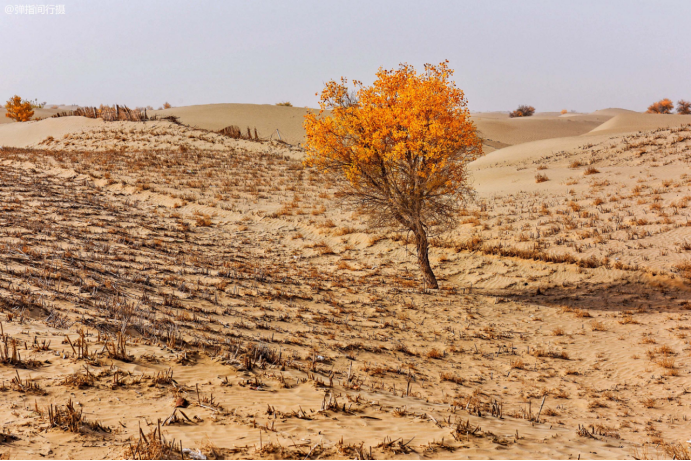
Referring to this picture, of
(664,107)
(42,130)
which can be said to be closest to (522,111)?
(664,107)

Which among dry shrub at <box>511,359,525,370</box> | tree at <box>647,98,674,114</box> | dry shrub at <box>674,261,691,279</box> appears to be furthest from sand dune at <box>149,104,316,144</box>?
tree at <box>647,98,674,114</box>

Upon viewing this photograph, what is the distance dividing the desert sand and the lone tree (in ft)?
9.97

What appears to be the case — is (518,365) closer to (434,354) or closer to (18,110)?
(434,354)

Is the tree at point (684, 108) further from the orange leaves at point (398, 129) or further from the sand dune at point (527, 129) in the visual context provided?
the orange leaves at point (398, 129)

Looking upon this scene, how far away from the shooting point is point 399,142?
40.1ft

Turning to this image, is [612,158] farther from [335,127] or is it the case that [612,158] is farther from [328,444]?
[328,444]

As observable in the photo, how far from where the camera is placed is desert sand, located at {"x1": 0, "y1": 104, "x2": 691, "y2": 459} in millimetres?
4668

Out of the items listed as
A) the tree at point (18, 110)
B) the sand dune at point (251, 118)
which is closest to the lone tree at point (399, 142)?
the sand dune at point (251, 118)

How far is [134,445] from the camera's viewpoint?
12.7ft

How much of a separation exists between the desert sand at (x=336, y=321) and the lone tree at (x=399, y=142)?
3040 millimetres

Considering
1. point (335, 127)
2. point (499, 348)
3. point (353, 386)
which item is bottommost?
point (499, 348)

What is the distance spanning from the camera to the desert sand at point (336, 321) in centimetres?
467

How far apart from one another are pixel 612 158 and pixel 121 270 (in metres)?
28.4

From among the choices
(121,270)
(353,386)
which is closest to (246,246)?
(121,270)
